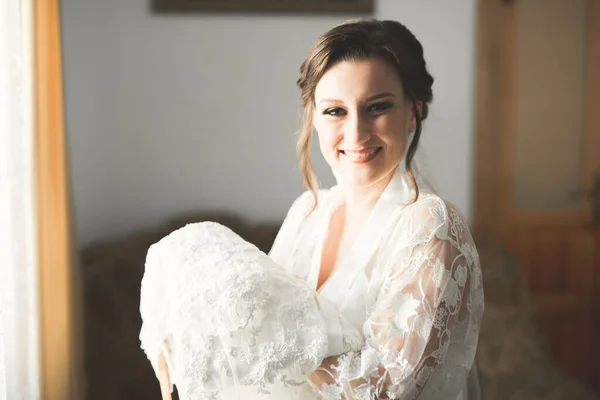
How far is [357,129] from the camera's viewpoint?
1.21 meters

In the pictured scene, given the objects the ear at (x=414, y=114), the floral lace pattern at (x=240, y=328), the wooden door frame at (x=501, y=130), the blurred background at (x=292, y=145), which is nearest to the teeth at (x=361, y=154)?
the ear at (x=414, y=114)

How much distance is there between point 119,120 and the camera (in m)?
2.81

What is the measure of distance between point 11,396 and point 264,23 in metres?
1.88

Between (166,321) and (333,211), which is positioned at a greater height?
(333,211)

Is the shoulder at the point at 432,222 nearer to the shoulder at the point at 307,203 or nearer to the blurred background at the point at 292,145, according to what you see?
the shoulder at the point at 307,203

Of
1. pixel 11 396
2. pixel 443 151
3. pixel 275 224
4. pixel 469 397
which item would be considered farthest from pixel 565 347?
pixel 11 396

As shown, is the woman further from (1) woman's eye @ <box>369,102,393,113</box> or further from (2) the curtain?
(2) the curtain

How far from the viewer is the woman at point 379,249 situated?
103 cm

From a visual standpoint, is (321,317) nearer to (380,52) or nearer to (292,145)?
(380,52)

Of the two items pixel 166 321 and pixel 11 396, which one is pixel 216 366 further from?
pixel 11 396

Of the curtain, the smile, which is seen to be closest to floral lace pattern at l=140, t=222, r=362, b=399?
the smile

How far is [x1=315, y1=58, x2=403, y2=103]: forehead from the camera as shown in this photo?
1191 millimetres

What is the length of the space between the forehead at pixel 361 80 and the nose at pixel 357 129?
0.04m

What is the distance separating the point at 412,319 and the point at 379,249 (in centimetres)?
21
